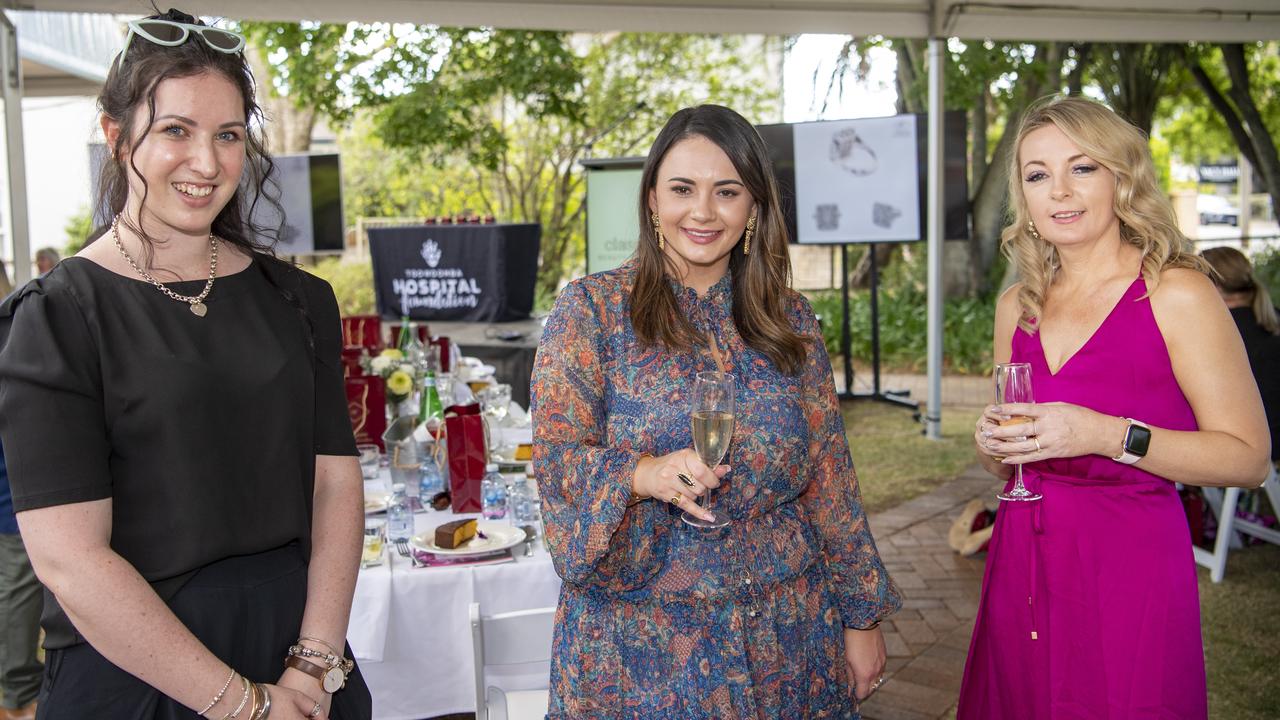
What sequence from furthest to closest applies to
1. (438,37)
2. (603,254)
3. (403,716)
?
(438,37), (603,254), (403,716)

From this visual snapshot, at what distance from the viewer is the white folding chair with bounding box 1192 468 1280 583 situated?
191 inches

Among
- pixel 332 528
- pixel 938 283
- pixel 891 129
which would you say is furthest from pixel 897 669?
pixel 891 129

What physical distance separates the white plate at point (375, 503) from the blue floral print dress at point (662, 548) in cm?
141

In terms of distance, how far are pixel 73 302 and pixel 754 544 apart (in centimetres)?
121

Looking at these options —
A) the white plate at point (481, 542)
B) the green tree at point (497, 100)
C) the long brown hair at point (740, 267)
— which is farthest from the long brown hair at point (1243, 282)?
the green tree at point (497, 100)

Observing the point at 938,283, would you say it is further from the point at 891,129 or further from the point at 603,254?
the point at 603,254

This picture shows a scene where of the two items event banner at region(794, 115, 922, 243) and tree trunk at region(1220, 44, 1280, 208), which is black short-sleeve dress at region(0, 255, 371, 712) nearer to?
event banner at region(794, 115, 922, 243)

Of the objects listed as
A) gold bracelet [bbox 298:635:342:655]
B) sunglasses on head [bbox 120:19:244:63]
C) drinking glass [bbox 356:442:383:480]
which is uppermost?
sunglasses on head [bbox 120:19:244:63]

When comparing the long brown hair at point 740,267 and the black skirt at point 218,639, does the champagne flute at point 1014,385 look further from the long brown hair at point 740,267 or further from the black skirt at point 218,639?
the black skirt at point 218,639

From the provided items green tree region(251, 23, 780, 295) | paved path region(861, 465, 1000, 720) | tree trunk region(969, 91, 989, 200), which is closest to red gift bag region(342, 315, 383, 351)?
paved path region(861, 465, 1000, 720)

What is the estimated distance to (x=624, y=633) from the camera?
1.94 meters

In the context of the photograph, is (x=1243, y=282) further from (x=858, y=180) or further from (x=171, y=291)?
(x=171, y=291)

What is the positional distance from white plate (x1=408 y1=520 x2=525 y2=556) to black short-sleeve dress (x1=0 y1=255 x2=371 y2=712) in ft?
3.82

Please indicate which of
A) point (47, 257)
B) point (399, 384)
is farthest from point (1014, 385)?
point (47, 257)
